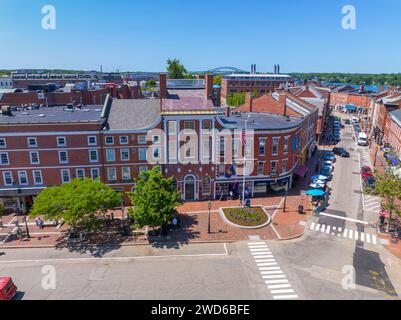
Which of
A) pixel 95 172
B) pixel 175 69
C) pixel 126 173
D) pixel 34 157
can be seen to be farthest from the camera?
pixel 175 69

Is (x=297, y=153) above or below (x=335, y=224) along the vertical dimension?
above

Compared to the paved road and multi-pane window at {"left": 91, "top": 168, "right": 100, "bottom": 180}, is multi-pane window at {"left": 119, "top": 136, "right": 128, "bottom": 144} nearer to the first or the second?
multi-pane window at {"left": 91, "top": 168, "right": 100, "bottom": 180}

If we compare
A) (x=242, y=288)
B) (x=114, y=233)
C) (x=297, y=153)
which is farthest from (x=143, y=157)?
(x=297, y=153)

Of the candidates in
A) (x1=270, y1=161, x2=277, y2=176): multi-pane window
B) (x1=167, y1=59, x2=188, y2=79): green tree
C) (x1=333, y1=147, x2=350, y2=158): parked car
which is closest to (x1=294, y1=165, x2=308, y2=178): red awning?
(x1=270, y1=161, x2=277, y2=176): multi-pane window

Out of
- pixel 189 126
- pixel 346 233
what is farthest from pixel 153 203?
pixel 346 233

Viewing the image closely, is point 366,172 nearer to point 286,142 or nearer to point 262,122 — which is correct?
point 286,142

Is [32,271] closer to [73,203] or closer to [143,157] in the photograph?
[73,203]
